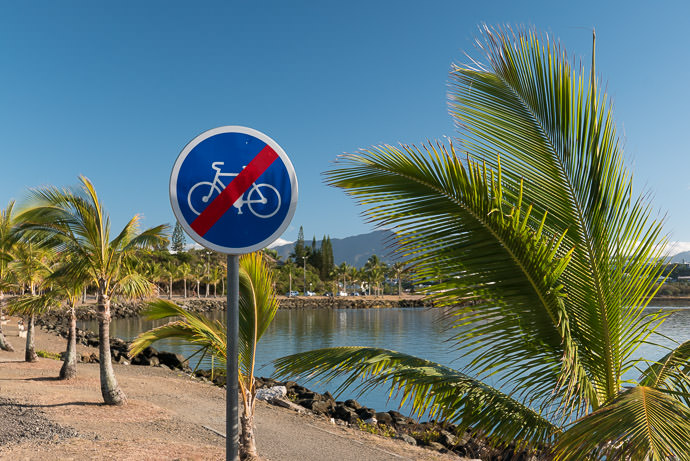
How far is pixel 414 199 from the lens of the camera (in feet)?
11.4

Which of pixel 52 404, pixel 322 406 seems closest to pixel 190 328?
pixel 52 404

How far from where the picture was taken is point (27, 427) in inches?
344

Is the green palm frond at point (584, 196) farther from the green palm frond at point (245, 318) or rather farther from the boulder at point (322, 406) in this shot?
the boulder at point (322, 406)

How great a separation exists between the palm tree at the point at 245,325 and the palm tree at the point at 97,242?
12.8ft

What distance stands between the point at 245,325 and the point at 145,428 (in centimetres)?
411

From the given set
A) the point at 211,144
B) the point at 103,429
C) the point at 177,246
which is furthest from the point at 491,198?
the point at 177,246

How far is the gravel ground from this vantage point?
8.11 metres

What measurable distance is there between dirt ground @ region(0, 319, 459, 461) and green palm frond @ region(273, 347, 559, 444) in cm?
495

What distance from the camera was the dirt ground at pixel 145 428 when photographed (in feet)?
26.2

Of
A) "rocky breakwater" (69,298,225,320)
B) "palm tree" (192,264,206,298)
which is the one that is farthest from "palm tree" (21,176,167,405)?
"palm tree" (192,264,206,298)

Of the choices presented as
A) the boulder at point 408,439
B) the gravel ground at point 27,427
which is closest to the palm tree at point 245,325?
the gravel ground at point 27,427

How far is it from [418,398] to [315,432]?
27.6ft

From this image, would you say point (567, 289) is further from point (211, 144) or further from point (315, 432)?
point (315, 432)

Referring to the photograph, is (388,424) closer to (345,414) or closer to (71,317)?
(345,414)
